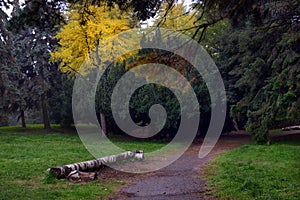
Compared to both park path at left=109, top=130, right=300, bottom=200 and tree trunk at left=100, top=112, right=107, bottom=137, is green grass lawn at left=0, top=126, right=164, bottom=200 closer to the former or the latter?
park path at left=109, top=130, right=300, bottom=200

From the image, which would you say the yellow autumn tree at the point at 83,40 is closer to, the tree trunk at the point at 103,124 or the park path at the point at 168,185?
the tree trunk at the point at 103,124

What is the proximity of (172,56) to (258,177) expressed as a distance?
4.09 metres

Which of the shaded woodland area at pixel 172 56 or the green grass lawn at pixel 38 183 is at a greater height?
the shaded woodland area at pixel 172 56

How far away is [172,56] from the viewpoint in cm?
634

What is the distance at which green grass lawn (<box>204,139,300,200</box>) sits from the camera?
692cm

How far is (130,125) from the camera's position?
25.1 metres

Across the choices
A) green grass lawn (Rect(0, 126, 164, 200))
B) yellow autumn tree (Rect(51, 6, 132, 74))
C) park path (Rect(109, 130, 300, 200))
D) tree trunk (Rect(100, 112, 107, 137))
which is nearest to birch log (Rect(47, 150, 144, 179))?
green grass lawn (Rect(0, 126, 164, 200))

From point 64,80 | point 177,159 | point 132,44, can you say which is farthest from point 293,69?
point 64,80

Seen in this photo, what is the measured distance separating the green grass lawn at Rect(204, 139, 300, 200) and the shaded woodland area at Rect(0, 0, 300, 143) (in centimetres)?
245

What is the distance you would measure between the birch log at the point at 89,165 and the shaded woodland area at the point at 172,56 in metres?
3.08

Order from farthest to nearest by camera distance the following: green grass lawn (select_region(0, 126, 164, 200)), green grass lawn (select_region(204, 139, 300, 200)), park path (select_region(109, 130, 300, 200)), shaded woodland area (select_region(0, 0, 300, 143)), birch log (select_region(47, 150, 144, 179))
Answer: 1. birch log (select_region(47, 150, 144, 179))
2. park path (select_region(109, 130, 300, 200))
3. green grass lawn (select_region(0, 126, 164, 200))
4. green grass lawn (select_region(204, 139, 300, 200))
5. shaded woodland area (select_region(0, 0, 300, 143))

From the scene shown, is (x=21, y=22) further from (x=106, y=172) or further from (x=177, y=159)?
(x=177, y=159)

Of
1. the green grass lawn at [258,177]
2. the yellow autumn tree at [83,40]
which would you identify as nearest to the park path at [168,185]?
the green grass lawn at [258,177]

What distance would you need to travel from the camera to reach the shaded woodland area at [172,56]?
6113 mm
